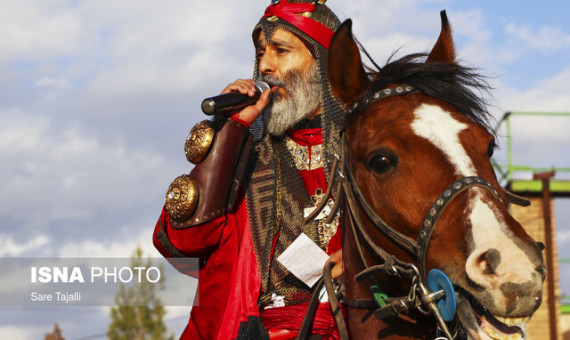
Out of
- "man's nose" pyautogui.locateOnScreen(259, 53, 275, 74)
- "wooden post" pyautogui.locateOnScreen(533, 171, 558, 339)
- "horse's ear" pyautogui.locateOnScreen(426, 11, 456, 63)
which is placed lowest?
"wooden post" pyautogui.locateOnScreen(533, 171, 558, 339)

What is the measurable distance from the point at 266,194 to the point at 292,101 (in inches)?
23.9

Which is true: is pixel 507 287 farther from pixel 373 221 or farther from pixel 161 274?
pixel 161 274

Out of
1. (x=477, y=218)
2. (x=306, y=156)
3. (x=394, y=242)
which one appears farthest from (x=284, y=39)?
(x=477, y=218)

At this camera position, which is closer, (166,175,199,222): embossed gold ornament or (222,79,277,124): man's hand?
(166,175,199,222): embossed gold ornament

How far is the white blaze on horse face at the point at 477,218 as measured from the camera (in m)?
2.50

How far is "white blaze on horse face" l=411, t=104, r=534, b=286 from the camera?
250 centimetres

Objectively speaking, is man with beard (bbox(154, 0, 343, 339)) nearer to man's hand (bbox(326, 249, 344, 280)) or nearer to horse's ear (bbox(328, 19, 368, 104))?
man's hand (bbox(326, 249, 344, 280))

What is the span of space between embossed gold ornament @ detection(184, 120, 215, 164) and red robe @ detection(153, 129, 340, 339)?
0.36m

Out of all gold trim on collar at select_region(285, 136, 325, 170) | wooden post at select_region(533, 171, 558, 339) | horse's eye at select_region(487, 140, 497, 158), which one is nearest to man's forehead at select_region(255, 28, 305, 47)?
gold trim on collar at select_region(285, 136, 325, 170)

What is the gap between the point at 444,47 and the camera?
3727mm

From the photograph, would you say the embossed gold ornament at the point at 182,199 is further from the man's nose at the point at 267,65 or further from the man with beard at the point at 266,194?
the man's nose at the point at 267,65

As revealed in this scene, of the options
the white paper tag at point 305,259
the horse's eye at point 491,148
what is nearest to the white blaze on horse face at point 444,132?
the horse's eye at point 491,148

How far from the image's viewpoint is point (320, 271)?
3928 mm

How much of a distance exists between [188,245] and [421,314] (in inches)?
55.8
